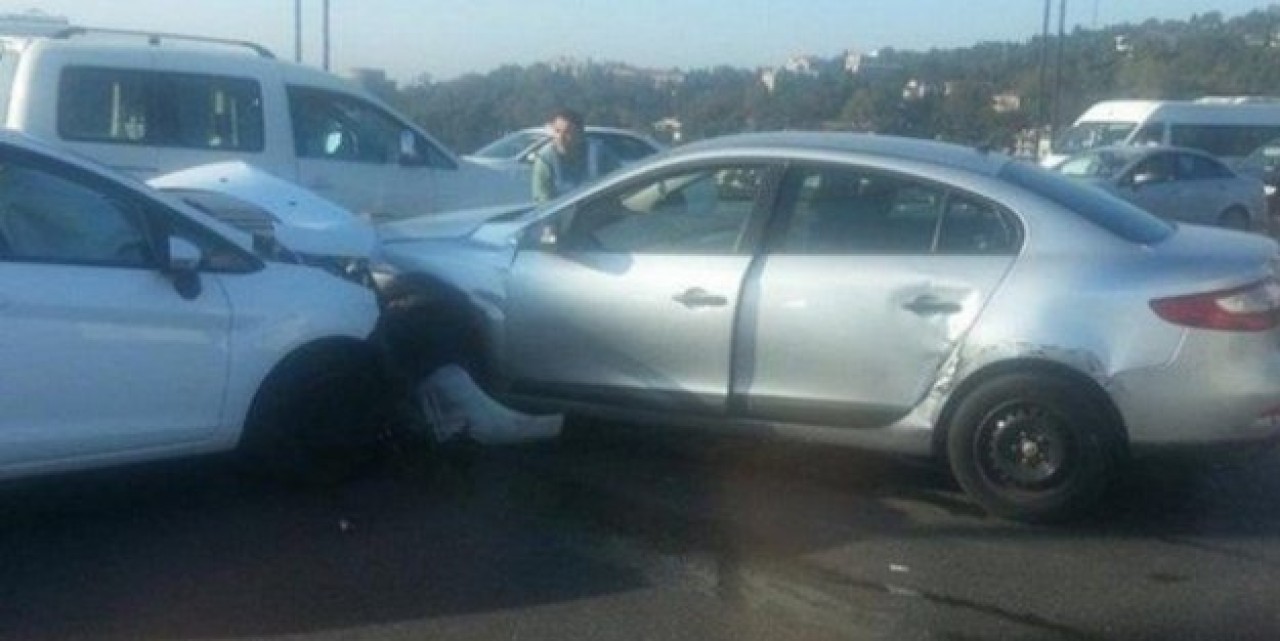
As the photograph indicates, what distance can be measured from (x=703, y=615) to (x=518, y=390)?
7.85 feet

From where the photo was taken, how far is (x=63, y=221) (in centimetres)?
718

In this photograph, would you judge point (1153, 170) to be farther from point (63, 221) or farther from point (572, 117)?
point (63, 221)

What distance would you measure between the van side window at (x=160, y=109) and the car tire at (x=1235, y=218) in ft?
54.2

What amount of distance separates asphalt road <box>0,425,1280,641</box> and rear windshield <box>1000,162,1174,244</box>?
3.55 feet

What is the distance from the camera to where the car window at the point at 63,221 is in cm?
704

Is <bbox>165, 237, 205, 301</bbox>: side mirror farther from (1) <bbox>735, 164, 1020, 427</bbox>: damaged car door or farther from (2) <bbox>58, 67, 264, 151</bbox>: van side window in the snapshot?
(2) <bbox>58, 67, 264, 151</bbox>: van side window

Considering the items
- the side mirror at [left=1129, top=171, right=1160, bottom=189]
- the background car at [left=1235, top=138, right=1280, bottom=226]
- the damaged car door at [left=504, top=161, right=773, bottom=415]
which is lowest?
the background car at [left=1235, top=138, right=1280, bottom=226]

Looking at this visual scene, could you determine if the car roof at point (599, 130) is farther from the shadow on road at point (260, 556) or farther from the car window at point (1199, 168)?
the shadow on road at point (260, 556)

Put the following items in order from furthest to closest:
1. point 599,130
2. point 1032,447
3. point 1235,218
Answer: point 1235,218, point 599,130, point 1032,447

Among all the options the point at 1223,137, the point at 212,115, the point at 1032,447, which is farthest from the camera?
the point at 1223,137

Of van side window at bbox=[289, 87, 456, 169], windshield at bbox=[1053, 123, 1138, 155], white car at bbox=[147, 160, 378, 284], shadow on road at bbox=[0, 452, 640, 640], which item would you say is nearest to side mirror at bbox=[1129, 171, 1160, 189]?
windshield at bbox=[1053, 123, 1138, 155]

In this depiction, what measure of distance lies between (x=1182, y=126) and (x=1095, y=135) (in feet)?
5.45

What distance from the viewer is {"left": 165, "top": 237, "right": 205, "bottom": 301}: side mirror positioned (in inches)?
289

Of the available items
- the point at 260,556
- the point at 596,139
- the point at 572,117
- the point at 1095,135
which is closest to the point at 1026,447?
the point at 260,556
